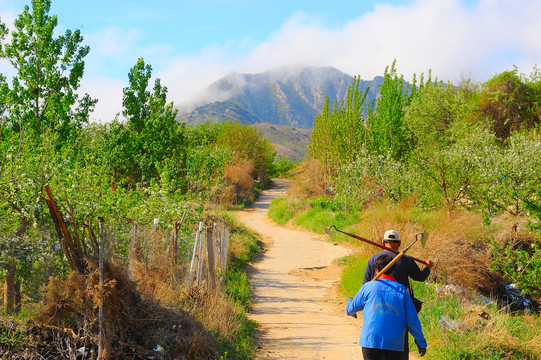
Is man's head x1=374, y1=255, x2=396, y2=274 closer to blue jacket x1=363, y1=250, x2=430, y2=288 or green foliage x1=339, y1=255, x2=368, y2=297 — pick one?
blue jacket x1=363, y1=250, x2=430, y2=288

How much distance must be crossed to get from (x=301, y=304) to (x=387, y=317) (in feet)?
21.3

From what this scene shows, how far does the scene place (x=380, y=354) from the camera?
4203 millimetres

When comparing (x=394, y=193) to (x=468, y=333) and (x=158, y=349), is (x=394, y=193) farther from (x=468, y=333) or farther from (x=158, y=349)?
(x=158, y=349)

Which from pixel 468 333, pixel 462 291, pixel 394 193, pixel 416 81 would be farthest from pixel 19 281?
pixel 416 81

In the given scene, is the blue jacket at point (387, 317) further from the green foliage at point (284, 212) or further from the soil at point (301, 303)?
the green foliage at point (284, 212)

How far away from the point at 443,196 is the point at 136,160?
34.4 ft

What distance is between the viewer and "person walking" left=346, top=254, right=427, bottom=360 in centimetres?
412

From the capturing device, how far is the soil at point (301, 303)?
292 inches

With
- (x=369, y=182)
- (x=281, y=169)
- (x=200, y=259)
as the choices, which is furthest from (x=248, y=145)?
(x=200, y=259)

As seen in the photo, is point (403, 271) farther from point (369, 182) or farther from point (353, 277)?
point (369, 182)

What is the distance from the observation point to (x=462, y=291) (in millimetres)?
9695

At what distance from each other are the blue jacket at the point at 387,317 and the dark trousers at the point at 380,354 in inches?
3.1

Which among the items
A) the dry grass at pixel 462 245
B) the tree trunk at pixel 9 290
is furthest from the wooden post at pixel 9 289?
the dry grass at pixel 462 245

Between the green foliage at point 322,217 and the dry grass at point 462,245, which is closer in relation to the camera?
the dry grass at point 462,245
